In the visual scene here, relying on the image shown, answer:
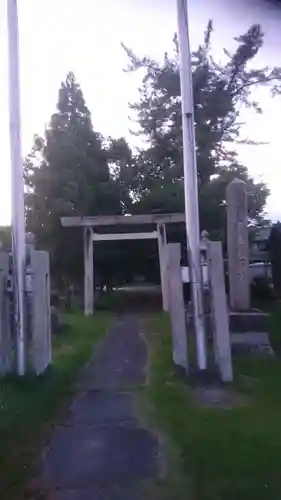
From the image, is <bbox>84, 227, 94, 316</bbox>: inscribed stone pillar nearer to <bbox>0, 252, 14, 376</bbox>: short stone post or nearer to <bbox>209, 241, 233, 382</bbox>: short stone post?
<bbox>0, 252, 14, 376</bbox>: short stone post

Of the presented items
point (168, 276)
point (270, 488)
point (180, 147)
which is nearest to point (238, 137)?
point (180, 147)

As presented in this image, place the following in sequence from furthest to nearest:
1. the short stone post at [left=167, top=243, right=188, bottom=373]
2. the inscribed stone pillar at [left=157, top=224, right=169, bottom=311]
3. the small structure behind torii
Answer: the small structure behind torii
the inscribed stone pillar at [left=157, top=224, right=169, bottom=311]
the short stone post at [left=167, top=243, right=188, bottom=373]

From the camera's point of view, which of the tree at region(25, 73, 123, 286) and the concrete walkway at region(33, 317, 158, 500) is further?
the tree at region(25, 73, 123, 286)

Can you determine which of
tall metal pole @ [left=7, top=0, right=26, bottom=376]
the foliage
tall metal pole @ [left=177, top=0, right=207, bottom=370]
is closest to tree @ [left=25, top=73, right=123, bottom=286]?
the foliage

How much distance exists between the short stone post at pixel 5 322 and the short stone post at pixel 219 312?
Answer: 130 centimetres

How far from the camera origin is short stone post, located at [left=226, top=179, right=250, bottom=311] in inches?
215

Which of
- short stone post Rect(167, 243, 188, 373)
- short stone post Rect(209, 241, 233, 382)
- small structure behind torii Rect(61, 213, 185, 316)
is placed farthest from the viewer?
small structure behind torii Rect(61, 213, 185, 316)

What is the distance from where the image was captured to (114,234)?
548cm

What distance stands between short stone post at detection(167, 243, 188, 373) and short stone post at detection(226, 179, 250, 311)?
101 centimetres

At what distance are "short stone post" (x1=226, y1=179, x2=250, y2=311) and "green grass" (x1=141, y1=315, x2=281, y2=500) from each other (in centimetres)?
113

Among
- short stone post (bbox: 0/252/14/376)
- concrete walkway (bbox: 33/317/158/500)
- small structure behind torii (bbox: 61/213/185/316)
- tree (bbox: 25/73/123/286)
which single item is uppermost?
tree (bbox: 25/73/123/286)

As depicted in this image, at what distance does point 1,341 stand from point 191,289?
4.14 ft

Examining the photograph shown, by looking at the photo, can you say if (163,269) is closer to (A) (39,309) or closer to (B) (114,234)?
(B) (114,234)

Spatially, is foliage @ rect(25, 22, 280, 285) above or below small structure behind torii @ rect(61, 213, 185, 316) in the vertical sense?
above
